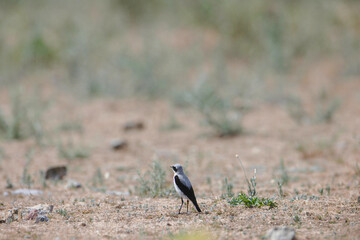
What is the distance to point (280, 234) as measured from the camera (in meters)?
3.77

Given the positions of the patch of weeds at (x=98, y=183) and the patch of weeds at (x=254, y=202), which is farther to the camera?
the patch of weeds at (x=98, y=183)

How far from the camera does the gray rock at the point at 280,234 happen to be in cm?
374

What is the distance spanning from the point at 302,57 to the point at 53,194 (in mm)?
10496

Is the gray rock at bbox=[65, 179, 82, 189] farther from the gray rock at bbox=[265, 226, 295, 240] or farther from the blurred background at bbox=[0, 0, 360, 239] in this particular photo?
the gray rock at bbox=[265, 226, 295, 240]

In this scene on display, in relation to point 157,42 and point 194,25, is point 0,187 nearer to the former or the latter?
point 157,42

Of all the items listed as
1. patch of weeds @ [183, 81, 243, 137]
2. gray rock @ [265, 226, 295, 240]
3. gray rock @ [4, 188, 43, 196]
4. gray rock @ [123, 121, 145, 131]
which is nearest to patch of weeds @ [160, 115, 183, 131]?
gray rock @ [123, 121, 145, 131]

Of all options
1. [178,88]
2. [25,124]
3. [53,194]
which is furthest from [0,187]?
[178,88]

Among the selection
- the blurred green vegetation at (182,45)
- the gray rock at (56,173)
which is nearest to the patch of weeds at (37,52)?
the blurred green vegetation at (182,45)

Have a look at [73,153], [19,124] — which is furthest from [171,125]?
[19,124]

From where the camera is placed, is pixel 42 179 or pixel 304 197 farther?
A: pixel 42 179

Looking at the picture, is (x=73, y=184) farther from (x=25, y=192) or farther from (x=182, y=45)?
(x=182, y=45)

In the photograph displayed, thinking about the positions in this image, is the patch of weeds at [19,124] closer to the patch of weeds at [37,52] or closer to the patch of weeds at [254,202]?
the patch of weeds at [37,52]

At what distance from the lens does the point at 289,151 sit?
8.34 m

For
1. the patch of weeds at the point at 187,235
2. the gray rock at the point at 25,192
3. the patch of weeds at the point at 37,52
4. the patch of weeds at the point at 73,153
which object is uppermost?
the patch of weeds at the point at 37,52
